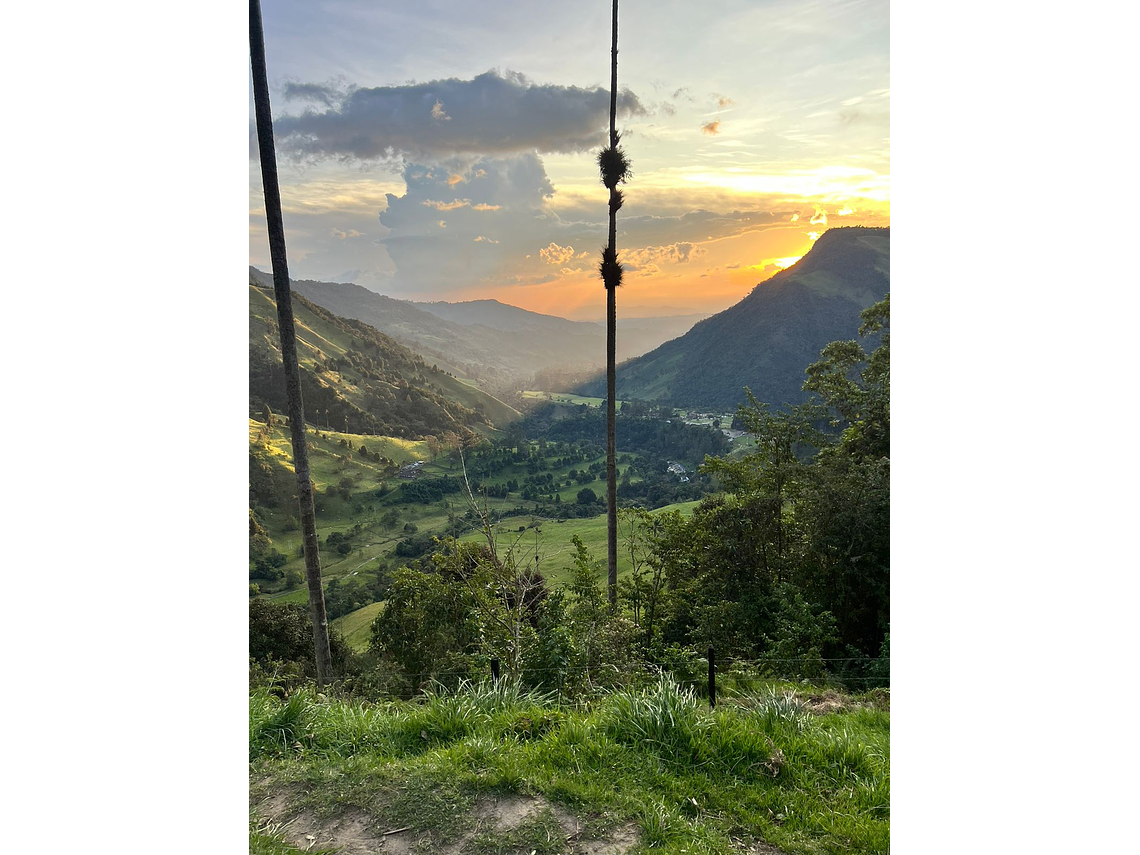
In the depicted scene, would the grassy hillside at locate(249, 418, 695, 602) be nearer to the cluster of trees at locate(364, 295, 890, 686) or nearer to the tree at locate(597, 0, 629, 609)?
the cluster of trees at locate(364, 295, 890, 686)

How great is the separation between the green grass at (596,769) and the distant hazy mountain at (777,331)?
49.7 meters

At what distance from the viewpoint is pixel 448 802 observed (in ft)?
10.1

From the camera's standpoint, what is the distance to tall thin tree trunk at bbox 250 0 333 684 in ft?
23.3

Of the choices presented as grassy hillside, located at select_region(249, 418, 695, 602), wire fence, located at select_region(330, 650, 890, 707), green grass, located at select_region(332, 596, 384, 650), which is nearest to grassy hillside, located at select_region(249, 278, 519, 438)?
grassy hillside, located at select_region(249, 418, 695, 602)

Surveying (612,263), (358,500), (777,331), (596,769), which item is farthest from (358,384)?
(596,769)

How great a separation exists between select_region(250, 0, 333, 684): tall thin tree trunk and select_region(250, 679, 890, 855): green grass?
3.54 meters

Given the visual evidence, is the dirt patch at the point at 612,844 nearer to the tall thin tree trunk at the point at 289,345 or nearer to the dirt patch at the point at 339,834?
the dirt patch at the point at 339,834

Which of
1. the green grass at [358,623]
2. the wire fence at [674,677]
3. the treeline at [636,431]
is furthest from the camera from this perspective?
the treeline at [636,431]

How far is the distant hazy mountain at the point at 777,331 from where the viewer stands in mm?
60188

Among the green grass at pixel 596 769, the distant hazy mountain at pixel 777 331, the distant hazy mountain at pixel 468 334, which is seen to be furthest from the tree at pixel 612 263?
the distant hazy mountain at pixel 468 334
